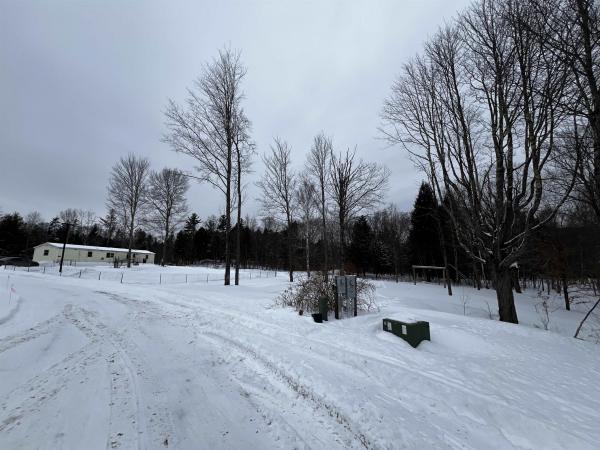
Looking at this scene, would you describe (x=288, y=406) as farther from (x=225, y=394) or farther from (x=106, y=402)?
(x=106, y=402)

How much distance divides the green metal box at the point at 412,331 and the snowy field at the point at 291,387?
216 mm

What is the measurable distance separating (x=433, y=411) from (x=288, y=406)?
6.41 ft

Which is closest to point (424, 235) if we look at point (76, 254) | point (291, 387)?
point (291, 387)

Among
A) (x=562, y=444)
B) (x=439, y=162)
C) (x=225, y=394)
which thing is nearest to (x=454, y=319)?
(x=562, y=444)

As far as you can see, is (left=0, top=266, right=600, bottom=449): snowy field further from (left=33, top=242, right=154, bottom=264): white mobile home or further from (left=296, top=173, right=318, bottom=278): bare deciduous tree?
(left=33, top=242, right=154, bottom=264): white mobile home

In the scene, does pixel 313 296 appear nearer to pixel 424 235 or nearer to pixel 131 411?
pixel 131 411

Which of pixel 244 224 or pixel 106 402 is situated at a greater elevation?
pixel 244 224

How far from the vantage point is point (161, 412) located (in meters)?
3.47

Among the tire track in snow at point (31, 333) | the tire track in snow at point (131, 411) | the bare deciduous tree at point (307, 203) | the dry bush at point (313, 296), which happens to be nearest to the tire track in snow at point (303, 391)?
the tire track in snow at point (131, 411)

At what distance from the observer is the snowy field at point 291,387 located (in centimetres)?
313

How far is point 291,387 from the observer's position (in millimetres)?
4266

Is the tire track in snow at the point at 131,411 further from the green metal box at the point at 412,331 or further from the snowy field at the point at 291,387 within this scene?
the green metal box at the point at 412,331

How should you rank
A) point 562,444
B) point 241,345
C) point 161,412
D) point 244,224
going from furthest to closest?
point 244,224 < point 241,345 < point 161,412 < point 562,444

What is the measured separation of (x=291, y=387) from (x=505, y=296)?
9.41m
